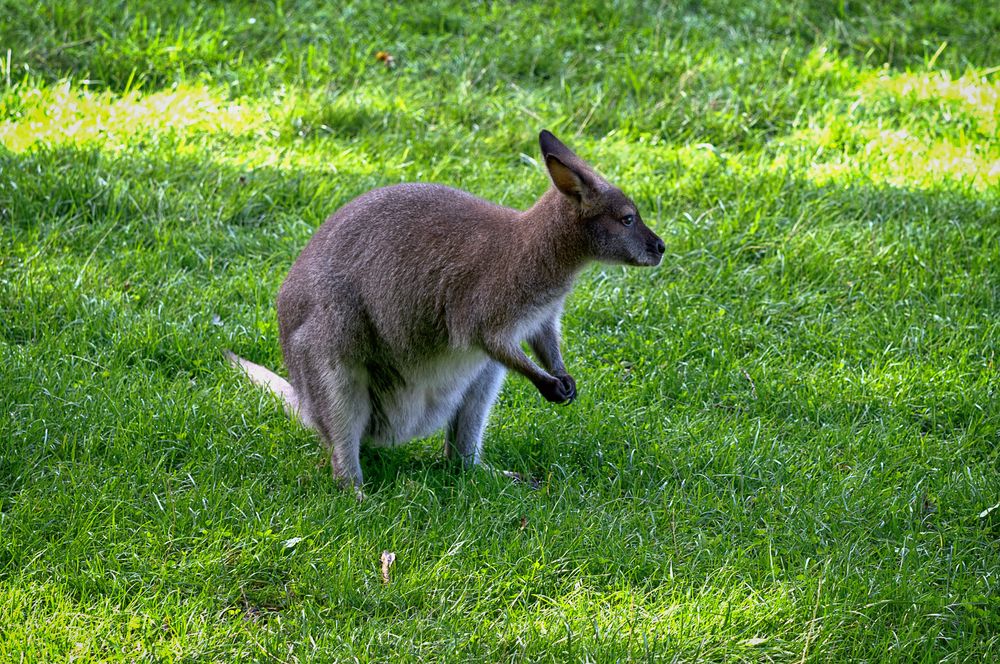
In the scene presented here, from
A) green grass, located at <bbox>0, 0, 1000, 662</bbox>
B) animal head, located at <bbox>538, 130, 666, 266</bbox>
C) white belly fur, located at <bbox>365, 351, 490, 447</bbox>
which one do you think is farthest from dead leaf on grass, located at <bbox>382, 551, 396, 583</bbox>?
animal head, located at <bbox>538, 130, 666, 266</bbox>

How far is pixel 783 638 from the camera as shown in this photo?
3510mm

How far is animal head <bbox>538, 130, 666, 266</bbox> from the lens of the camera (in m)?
A: 4.12

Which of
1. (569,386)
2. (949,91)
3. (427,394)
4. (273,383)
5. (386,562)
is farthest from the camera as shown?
(949,91)

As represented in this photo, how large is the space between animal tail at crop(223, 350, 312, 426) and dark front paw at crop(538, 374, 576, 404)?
89 cm

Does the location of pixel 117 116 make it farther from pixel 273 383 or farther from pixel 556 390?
pixel 556 390

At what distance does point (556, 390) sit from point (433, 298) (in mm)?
544

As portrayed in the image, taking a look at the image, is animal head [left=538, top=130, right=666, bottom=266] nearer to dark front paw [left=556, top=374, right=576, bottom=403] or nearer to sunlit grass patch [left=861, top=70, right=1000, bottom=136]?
dark front paw [left=556, top=374, right=576, bottom=403]

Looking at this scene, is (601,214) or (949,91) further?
(949,91)

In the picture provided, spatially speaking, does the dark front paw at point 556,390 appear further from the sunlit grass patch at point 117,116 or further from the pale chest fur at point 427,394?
the sunlit grass patch at point 117,116

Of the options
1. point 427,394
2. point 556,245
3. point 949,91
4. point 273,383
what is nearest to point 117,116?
point 273,383

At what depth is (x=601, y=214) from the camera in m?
4.17

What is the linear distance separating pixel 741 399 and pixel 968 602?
1.50 metres

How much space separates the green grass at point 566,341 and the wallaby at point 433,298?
0.88 ft

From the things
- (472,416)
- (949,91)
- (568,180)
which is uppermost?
(568,180)
